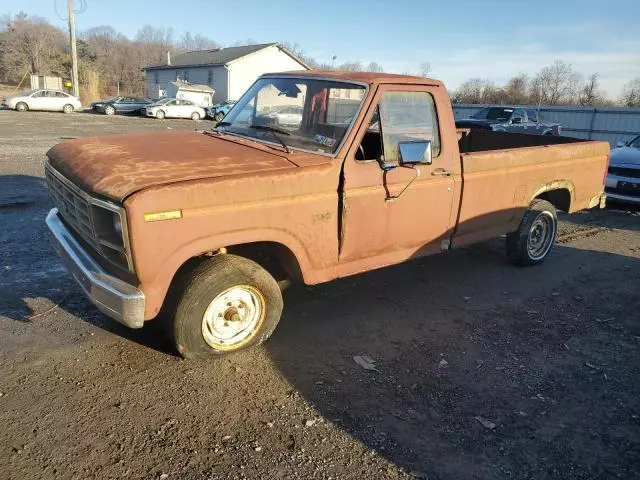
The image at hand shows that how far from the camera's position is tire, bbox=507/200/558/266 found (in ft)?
19.6

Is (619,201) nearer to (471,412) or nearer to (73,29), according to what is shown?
(471,412)

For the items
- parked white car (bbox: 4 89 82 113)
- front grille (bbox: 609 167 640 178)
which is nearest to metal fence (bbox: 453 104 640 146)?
front grille (bbox: 609 167 640 178)

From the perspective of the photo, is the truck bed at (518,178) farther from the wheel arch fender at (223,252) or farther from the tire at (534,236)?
the wheel arch fender at (223,252)

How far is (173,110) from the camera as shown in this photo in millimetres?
36750

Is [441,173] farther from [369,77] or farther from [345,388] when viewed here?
[345,388]

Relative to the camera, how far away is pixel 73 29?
123 feet

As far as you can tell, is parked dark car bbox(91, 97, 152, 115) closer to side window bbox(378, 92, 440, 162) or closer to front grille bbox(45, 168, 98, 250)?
front grille bbox(45, 168, 98, 250)

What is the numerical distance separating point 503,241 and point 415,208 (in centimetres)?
333

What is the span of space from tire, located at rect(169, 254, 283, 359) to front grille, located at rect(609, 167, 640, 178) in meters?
8.11

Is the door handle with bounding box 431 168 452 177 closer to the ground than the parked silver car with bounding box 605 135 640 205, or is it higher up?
higher up

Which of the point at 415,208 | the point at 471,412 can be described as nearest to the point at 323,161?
the point at 415,208

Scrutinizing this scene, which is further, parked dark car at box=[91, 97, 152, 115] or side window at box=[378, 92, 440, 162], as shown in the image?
parked dark car at box=[91, 97, 152, 115]

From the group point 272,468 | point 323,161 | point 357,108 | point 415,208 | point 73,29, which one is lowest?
point 272,468

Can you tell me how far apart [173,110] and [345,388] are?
36.3m
